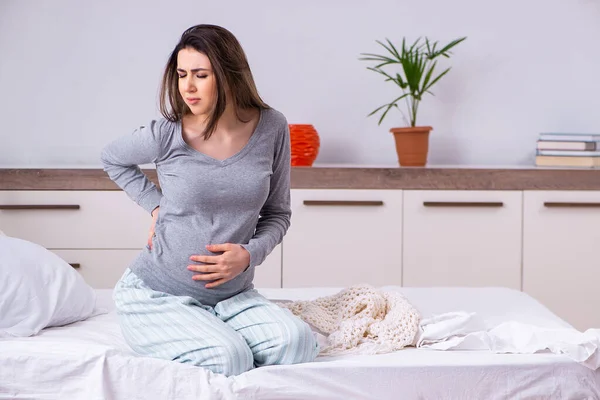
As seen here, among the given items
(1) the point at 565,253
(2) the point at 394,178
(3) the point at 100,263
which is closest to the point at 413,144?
(2) the point at 394,178

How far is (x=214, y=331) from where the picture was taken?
1782mm

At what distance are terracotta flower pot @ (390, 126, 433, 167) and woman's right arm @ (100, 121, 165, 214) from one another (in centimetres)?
165

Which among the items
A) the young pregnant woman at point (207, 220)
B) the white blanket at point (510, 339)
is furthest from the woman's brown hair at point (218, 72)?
the white blanket at point (510, 339)

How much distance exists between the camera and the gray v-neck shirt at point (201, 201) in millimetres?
1909

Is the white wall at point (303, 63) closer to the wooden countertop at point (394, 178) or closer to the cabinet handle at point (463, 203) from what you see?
the wooden countertop at point (394, 178)

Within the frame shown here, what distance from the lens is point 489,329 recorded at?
6.70ft

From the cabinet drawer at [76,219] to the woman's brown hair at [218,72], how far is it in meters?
1.45

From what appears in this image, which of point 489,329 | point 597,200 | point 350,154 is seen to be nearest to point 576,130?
point 597,200

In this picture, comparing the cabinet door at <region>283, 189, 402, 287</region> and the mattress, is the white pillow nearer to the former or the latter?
the mattress

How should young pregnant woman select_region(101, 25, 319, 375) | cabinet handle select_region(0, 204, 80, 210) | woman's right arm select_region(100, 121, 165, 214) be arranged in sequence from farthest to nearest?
cabinet handle select_region(0, 204, 80, 210), woman's right arm select_region(100, 121, 165, 214), young pregnant woman select_region(101, 25, 319, 375)

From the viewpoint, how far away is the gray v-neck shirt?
1909mm

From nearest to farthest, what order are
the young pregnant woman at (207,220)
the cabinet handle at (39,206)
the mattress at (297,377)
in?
the mattress at (297,377) < the young pregnant woman at (207,220) < the cabinet handle at (39,206)

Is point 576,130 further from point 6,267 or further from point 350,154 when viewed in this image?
point 6,267

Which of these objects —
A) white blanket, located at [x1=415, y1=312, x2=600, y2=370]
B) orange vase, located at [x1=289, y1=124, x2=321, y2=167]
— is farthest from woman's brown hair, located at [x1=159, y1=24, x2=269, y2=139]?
orange vase, located at [x1=289, y1=124, x2=321, y2=167]
